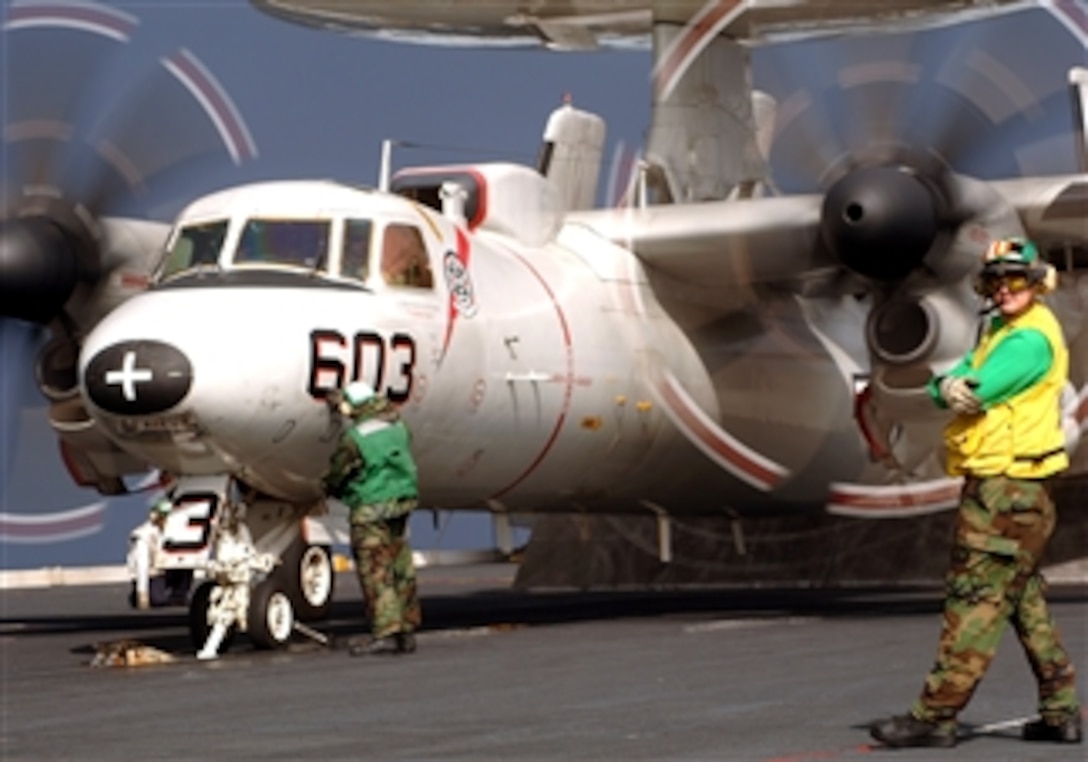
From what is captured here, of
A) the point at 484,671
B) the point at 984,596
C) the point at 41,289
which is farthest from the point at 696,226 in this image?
the point at 984,596

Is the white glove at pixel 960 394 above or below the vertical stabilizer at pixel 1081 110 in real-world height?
below

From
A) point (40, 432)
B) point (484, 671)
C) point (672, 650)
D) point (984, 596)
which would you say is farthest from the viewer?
point (40, 432)

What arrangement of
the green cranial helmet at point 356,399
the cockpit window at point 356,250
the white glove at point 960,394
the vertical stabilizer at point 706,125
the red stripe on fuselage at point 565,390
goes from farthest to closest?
the vertical stabilizer at point 706,125 → the red stripe on fuselage at point 565,390 → the cockpit window at point 356,250 → the green cranial helmet at point 356,399 → the white glove at point 960,394

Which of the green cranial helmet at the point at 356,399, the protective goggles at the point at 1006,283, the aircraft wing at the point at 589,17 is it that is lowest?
the green cranial helmet at the point at 356,399

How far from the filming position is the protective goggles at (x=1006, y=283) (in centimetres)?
882

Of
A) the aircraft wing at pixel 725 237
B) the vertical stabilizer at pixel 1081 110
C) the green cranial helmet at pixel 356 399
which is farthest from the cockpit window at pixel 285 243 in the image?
the vertical stabilizer at pixel 1081 110

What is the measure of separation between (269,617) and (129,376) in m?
2.13

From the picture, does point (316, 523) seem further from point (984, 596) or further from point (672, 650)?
point (984, 596)

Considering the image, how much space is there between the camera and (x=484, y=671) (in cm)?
1325

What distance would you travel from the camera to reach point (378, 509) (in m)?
15.2

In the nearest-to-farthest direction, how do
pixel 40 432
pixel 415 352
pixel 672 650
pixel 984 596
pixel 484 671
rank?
pixel 984 596
pixel 484 671
pixel 672 650
pixel 415 352
pixel 40 432

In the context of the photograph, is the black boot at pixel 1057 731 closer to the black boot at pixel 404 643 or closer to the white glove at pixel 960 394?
the white glove at pixel 960 394

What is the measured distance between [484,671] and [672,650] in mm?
2039

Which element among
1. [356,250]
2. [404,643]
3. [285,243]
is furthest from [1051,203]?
[404,643]
